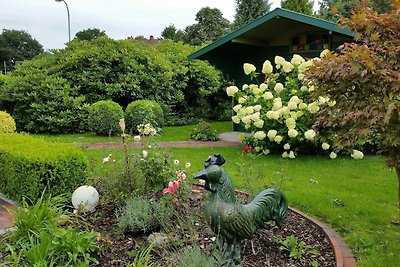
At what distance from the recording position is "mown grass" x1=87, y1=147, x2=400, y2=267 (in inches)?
159

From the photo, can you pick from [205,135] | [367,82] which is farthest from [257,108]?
[367,82]

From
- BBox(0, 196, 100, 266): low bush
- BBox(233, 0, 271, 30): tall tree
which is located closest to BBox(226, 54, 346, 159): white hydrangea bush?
BBox(0, 196, 100, 266): low bush

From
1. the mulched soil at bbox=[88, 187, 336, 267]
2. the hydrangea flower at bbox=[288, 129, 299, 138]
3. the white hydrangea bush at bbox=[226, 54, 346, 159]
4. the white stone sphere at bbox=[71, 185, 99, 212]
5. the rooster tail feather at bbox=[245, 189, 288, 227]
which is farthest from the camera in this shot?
the white hydrangea bush at bbox=[226, 54, 346, 159]

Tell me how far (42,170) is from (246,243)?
8.15ft

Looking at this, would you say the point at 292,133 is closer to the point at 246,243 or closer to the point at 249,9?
the point at 246,243

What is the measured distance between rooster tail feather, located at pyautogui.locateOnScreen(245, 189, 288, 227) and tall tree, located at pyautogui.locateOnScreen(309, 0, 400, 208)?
93 cm

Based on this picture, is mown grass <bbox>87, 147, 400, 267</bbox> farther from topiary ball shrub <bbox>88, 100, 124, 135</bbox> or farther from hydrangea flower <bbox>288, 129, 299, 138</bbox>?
topiary ball shrub <bbox>88, 100, 124, 135</bbox>

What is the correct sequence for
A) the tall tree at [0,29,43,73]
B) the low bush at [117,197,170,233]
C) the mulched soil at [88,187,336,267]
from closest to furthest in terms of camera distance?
the mulched soil at [88,187,336,267], the low bush at [117,197,170,233], the tall tree at [0,29,43,73]

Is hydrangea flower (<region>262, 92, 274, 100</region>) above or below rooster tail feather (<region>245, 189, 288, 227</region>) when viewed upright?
above

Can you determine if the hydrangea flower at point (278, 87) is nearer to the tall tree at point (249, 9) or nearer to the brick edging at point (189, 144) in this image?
the brick edging at point (189, 144)

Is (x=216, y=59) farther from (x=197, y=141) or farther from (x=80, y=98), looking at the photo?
(x=80, y=98)

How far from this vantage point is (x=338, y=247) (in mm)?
3783

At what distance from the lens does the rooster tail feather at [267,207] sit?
10.6 ft

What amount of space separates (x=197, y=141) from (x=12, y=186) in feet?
20.4
